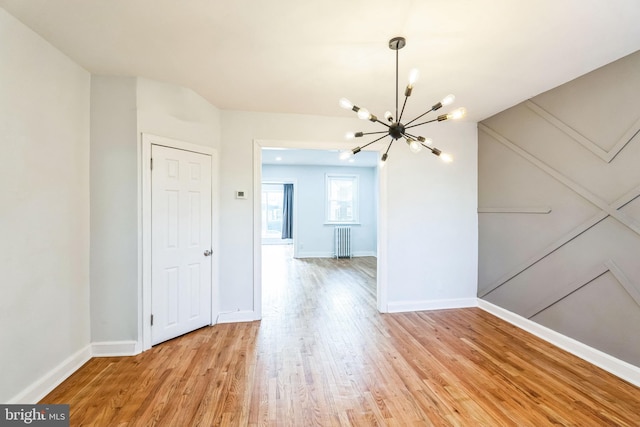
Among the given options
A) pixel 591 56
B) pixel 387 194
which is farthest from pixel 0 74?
pixel 591 56

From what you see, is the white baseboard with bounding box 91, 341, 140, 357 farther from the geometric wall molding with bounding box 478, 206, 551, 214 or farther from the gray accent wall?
the geometric wall molding with bounding box 478, 206, 551, 214

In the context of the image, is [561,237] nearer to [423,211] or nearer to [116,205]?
[423,211]

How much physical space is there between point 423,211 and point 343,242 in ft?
13.3

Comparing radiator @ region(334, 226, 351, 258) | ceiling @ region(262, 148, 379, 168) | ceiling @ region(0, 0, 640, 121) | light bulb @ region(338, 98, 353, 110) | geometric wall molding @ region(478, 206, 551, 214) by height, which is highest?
ceiling @ region(262, 148, 379, 168)

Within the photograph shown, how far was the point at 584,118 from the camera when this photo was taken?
2.55 meters

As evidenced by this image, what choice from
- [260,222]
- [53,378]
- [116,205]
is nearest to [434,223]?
[260,222]

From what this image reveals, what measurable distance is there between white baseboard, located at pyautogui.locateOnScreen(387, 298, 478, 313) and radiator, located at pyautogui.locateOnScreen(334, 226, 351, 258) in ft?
13.0

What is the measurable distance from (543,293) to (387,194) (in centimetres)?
208

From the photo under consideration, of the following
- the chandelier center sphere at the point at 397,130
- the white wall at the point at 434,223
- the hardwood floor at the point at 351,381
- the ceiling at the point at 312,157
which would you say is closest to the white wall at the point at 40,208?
the hardwood floor at the point at 351,381

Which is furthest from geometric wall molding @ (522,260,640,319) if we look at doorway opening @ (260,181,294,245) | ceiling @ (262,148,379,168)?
doorway opening @ (260,181,294,245)

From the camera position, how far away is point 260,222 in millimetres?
3451

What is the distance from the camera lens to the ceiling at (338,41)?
170 centimetres

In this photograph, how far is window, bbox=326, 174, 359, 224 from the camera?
7.97 m

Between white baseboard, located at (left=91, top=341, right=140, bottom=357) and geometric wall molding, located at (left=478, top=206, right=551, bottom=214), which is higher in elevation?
geometric wall molding, located at (left=478, top=206, right=551, bottom=214)
